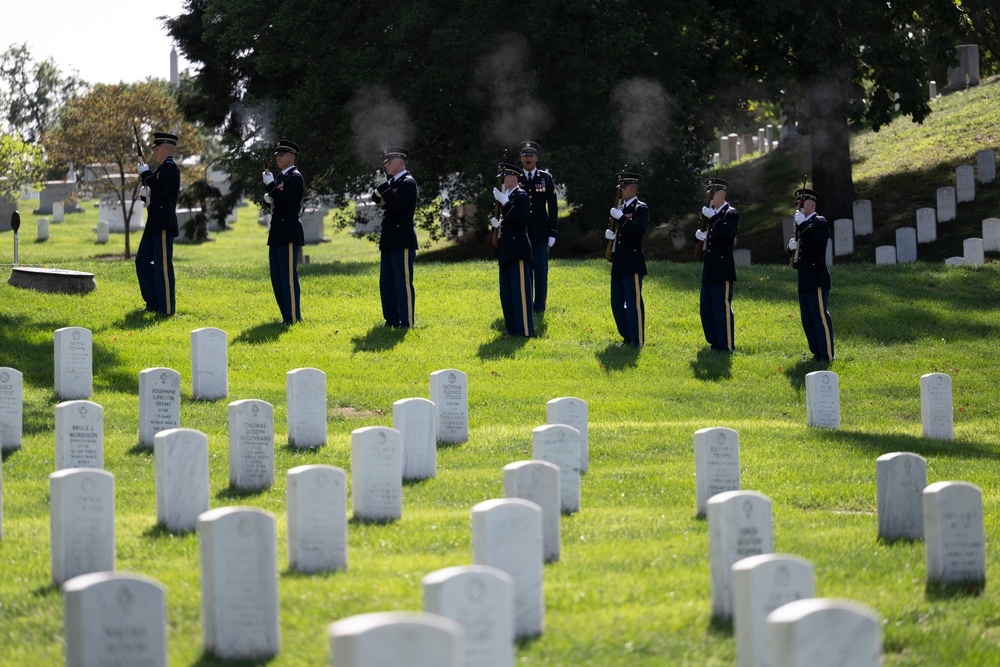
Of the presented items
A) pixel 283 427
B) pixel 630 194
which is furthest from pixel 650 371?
pixel 283 427

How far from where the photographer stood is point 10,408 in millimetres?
11203

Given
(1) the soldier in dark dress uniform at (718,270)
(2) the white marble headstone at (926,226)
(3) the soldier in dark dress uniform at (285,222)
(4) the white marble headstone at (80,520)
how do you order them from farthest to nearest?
(2) the white marble headstone at (926,226) → (3) the soldier in dark dress uniform at (285,222) → (1) the soldier in dark dress uniform at (718,270) → (4) the white marble headstone at (80,520)

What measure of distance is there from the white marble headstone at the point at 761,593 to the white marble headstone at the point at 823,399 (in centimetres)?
782

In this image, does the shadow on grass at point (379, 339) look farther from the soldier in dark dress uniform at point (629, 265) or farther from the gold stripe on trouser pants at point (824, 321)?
the gold stripe on trouser pants at point (824, 321)

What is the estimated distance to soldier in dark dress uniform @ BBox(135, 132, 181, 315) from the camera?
17.6 meters

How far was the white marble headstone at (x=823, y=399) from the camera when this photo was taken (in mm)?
13320

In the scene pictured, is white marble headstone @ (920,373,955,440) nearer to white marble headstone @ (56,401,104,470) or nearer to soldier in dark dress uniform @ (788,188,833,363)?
soldier in dark dress uniform @ (788,188,833,363)

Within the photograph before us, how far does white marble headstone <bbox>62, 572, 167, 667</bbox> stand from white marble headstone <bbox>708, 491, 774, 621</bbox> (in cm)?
278

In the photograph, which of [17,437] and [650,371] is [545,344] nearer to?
[650,371]

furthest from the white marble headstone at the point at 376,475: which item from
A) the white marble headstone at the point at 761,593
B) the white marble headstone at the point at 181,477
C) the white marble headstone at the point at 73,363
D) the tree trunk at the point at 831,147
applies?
the tree trunk at the point at 831,147

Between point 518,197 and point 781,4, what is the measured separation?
12.0 metres

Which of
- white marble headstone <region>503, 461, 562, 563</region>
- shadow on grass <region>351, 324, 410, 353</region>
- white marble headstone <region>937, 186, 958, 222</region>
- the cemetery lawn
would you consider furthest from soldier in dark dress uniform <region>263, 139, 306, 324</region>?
white marble headstone <region>937, 186, 958, 222</region>

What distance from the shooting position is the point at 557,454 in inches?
360

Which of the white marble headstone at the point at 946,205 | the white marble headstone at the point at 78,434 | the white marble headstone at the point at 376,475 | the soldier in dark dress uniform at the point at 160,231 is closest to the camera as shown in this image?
the white marble headstone at the point at 376,475
